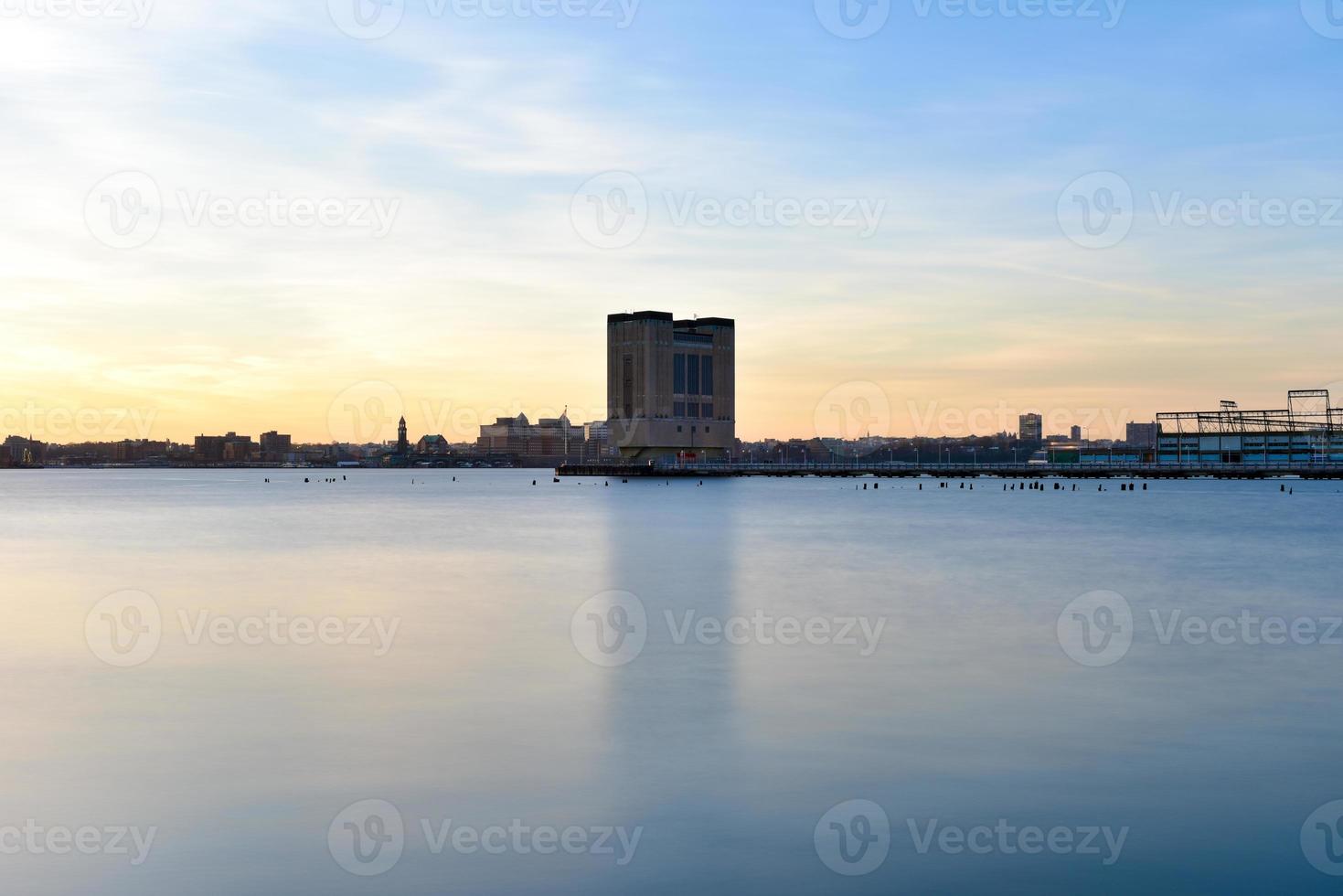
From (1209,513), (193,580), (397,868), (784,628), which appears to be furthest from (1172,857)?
(1209,513)

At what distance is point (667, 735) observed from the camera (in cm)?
1806

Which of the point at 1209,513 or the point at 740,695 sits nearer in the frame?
the point at 740,695

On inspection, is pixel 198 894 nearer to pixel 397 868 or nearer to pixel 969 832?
pixel 397 868

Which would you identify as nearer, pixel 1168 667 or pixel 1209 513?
pixel 1168 667

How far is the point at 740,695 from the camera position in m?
20.8

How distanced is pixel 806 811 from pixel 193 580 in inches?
1319

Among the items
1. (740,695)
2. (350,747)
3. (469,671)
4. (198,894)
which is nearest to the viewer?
(198,894)

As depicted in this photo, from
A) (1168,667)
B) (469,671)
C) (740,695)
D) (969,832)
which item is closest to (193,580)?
(469,671)

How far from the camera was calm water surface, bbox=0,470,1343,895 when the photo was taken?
40.2 feet

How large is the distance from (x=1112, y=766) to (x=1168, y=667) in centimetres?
879

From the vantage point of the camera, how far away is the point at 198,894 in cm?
1141

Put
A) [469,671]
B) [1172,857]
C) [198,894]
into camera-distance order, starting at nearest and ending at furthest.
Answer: [198,894] → [1172,857] → [469,671]

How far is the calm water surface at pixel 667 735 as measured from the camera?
12.2m

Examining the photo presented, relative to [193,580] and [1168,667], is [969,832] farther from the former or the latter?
[193,580]
